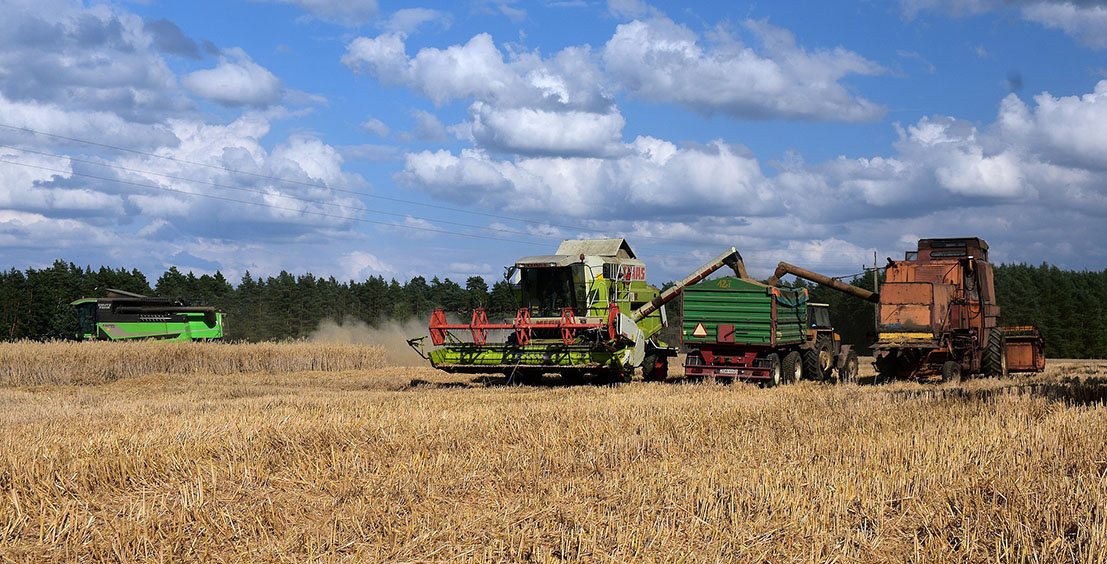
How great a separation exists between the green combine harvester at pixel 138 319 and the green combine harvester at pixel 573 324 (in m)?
13.4

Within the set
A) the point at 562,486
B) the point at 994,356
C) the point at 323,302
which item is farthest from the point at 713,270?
the point at 323,302

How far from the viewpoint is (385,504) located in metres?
5.79

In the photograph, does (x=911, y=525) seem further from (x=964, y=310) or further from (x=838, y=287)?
(x=838, y=287)

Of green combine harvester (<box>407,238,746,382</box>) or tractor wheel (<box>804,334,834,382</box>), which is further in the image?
tractor wheel (<box>804,334,834,382</box>)

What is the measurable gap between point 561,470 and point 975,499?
281cm

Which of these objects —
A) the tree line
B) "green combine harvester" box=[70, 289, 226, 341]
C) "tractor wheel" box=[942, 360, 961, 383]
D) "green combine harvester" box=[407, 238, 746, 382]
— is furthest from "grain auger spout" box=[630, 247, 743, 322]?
the tree line

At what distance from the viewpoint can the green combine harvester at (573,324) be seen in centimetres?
1769

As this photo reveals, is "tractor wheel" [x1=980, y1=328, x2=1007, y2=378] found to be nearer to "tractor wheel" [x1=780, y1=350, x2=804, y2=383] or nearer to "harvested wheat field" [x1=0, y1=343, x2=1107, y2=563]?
"tractor wheel" [x1=780, y1=350, x2=804, y2=383]

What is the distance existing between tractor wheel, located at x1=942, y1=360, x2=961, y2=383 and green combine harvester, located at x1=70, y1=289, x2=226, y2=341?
21736 mm

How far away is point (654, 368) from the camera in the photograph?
65.0 feet

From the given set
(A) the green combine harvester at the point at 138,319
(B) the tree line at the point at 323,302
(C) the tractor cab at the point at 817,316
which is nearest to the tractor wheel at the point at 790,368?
(C) the tractor cab at the point at 817,316

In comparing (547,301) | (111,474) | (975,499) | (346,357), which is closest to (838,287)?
(547,301)

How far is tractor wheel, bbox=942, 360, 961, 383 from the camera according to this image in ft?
59.6

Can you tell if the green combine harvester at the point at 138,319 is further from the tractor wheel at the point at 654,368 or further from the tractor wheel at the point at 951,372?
the tractor wheel at the point at 951,372
